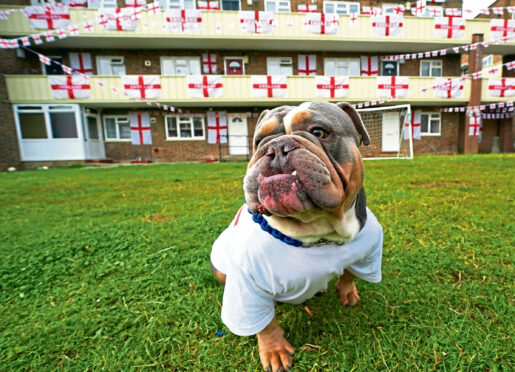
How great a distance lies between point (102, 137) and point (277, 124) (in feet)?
59.0

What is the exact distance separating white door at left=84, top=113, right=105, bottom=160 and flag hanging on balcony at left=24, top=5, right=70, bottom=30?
4452 mm

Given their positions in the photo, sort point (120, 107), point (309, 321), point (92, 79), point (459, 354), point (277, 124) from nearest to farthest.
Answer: point (459, 354), point (277, 124), point (309, 321), point (92, 79), point (120, 107)

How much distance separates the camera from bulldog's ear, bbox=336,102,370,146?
1.59 m

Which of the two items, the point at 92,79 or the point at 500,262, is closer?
the point at 500,262

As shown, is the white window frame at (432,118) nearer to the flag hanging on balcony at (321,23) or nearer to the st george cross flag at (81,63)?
the flag hanging on balcony at (321,23)

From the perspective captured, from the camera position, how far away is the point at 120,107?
16.2m

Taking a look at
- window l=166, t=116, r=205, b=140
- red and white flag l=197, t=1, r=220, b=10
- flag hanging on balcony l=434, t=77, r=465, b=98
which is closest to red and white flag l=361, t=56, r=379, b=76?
flag hanging on balcony l=434, t=77, r=465, b=98

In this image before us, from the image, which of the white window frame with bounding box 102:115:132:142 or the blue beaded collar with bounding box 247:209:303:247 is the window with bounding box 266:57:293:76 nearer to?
the white window frame with bounding box 102:115:132:142

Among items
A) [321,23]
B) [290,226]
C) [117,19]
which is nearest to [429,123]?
[321,23]

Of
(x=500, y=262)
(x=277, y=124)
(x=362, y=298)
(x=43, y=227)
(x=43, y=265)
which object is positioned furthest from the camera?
(x=43, y=227)

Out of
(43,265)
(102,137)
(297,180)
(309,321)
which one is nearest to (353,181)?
(297,180)

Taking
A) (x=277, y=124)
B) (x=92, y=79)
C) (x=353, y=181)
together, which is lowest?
(x=353, y=181)

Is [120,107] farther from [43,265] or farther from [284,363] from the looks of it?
[284,363]

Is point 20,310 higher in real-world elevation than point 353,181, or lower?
lower
